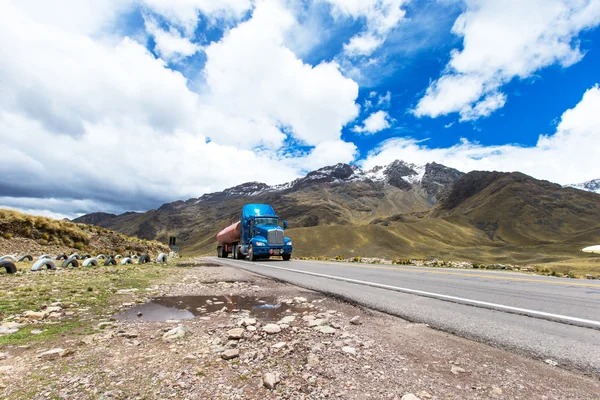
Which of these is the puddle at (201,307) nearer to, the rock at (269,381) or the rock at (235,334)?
the rock at (235,334)

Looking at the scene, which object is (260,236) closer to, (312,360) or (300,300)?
(300,300)

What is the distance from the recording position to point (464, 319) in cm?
579

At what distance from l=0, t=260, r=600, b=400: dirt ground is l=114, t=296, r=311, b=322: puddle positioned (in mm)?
97

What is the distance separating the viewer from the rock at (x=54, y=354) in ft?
12.6

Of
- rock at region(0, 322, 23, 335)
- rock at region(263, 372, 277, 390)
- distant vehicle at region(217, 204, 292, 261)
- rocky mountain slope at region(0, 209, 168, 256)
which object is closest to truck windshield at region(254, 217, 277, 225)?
distant vehicle at region(217, 204, 292, 261)

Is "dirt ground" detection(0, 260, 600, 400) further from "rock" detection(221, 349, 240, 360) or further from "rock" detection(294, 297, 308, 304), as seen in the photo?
"rock" detection(294, 297, 308, 304)

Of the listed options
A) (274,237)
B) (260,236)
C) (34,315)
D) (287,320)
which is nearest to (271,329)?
(287,320)

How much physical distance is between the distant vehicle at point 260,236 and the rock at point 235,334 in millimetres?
20547

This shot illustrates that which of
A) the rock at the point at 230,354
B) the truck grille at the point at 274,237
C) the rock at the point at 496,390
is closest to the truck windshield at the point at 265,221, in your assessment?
the truck grille at the point at 274,237

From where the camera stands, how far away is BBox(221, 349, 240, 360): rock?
3957mm

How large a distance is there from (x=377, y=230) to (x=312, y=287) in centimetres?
14511

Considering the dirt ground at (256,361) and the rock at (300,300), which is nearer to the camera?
the dirt ground at (256,361)

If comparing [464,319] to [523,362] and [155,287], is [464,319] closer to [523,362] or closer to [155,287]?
[523,362]

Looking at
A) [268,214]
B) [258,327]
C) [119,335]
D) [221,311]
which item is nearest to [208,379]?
[258,327]
